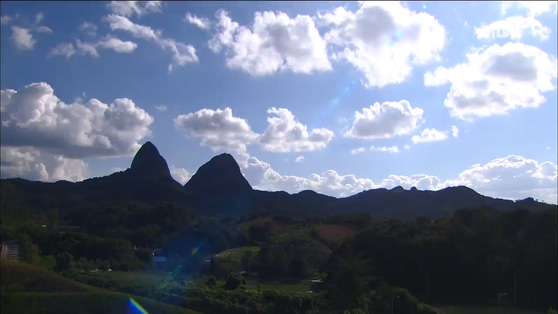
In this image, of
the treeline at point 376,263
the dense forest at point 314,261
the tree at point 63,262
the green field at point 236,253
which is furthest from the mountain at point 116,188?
the green field at point 236,253

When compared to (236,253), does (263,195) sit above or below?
above

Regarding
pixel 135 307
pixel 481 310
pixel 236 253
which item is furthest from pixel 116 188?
pixel 135 307

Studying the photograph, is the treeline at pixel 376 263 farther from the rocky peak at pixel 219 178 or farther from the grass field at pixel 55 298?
the rocky peak at pixel 219 178

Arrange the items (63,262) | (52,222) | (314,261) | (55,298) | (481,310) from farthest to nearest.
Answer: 1. (52,222)
2. (314,261)
3. (63,262)
4. (481,310)
5. (55,298)

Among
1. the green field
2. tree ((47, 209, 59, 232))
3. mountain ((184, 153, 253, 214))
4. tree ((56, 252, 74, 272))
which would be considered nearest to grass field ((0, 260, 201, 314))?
tree ((56, 252, 74, 272))

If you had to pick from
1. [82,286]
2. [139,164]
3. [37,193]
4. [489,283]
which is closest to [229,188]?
[139,164]

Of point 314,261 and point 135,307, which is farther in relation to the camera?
point 314,261

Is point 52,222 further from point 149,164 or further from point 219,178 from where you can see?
point 219,178

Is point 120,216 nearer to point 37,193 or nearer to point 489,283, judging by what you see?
point 37,193

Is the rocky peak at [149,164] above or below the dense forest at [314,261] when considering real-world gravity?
above
